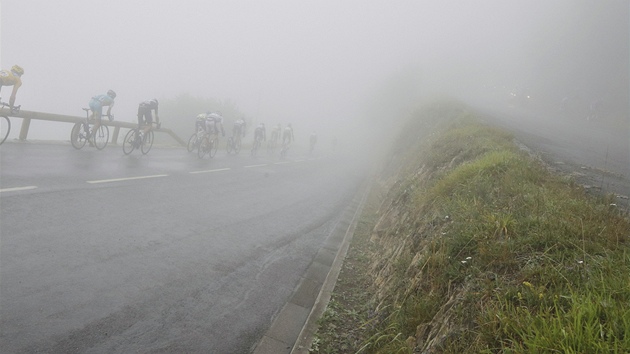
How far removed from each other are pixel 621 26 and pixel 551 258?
52.9 m

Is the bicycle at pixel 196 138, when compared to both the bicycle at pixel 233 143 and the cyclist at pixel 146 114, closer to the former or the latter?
the cyclist at pixel 146 114

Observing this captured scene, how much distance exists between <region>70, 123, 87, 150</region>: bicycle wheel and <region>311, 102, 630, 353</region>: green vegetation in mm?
11088

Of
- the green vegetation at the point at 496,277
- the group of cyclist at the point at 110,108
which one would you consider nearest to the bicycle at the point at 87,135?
the group of cyclist at the point at 110,108

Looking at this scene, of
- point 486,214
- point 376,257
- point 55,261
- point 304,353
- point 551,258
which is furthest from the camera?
point 376,257

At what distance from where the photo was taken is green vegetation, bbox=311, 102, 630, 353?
2520 mm

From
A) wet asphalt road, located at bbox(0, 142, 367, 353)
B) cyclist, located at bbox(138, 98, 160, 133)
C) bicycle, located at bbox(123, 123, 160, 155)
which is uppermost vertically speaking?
cyclist, located at bbox(138, 98, 160, 133)

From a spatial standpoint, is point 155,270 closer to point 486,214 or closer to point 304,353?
point 304,353

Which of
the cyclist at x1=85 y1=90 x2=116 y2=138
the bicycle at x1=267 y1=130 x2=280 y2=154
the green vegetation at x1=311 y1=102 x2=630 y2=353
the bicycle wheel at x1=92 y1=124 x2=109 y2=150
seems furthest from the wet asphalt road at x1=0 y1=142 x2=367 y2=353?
the bicycle at x1=267 y1=130 x2=280 y2=154

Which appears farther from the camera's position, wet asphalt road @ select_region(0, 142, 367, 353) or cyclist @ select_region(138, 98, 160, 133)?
cyclist @ select_region(138, 98, 160, 133)

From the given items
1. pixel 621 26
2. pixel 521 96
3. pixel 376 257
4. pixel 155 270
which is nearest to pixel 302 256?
pixel 376 257

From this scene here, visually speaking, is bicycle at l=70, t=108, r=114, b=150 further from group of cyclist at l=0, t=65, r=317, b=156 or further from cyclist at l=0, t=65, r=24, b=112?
cyclist at l=0, t=65, r=24, b=112

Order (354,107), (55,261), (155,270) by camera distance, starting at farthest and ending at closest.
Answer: (354,107) → (155,270) → (55,261)

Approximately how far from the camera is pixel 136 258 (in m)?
5.35

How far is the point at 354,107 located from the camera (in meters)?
114
